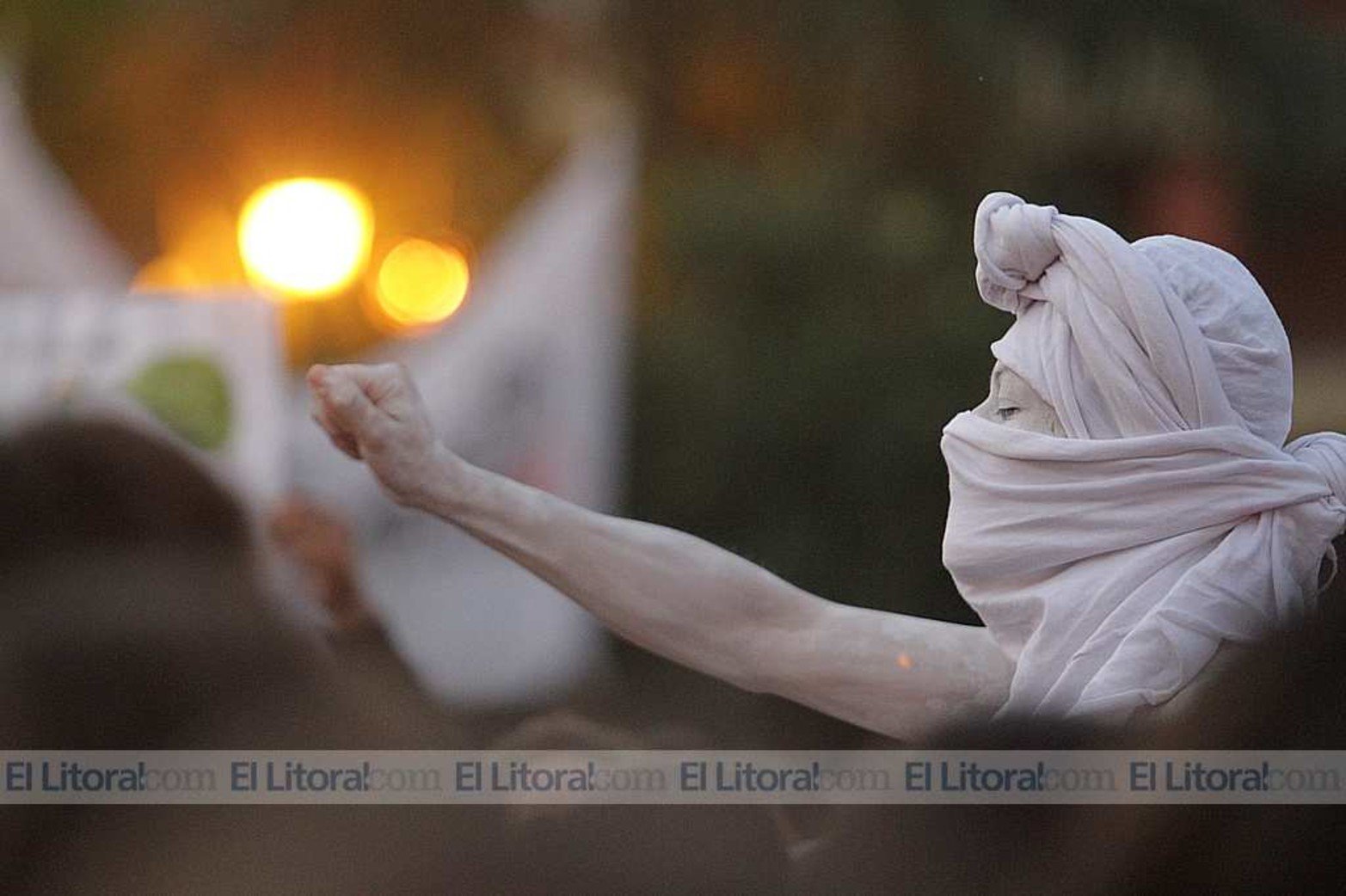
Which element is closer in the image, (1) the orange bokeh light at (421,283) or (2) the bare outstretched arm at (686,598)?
(2) the bare outstretched arm at (686,598)

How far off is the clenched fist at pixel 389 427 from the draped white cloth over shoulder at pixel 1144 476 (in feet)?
1.78

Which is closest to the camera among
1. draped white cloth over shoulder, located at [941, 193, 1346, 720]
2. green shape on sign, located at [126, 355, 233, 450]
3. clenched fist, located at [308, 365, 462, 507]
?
draped white cloth over shoulder, located at [941, 193, 1346, 720]

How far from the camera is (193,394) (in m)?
2.40

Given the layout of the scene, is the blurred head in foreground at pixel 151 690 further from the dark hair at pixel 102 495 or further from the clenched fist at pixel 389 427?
the clenched fist at pixel 389 427

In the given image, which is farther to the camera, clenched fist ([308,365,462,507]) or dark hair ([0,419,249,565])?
dark hair ([0,419,249,565])

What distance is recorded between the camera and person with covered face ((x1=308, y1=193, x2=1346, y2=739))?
1887 millimetres

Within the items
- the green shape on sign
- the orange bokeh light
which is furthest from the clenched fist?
the green shape on sign

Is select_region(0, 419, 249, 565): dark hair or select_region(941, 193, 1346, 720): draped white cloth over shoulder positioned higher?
select_region(0, 419, 249, 565): dark hair

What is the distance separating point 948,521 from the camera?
6.64 feet

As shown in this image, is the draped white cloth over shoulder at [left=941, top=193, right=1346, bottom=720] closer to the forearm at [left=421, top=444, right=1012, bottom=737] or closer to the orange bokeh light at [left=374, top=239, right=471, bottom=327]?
the forearm at [left=421, top=444, right=1012, bottom=737]

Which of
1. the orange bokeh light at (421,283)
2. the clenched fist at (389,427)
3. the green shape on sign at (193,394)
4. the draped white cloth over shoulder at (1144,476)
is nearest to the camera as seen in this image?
the draped white cloth over shoulder at (1144,476)

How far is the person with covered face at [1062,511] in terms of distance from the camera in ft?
6.19

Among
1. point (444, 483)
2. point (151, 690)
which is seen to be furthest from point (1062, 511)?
A: point (151, 690)

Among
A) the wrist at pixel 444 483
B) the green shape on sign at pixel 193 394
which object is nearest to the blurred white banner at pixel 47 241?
the green shape on sign at pixel 193 394
